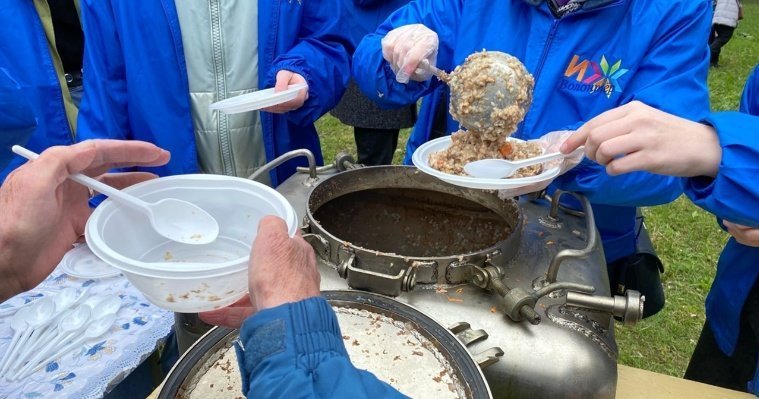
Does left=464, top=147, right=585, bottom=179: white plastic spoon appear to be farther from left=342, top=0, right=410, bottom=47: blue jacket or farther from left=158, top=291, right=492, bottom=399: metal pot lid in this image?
left=342, top=0, right=410, bottom=47: blue jacket

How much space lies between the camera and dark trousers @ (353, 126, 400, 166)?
11.3ft

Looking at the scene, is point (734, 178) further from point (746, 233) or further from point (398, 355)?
point (398, 355)

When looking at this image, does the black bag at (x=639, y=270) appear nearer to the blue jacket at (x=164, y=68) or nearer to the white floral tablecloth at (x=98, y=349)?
the blue jacket at (x=164, y=68)

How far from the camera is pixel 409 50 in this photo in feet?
5.23

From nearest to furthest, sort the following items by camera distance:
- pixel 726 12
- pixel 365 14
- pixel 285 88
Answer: pixel 285 88
pixel 365 14
pixel 726 12

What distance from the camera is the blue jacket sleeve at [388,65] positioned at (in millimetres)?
1793

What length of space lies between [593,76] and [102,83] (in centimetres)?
165

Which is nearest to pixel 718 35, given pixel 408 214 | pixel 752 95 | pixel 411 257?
pixel 752 95

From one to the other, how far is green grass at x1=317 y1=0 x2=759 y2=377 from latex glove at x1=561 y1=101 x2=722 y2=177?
1.99 m

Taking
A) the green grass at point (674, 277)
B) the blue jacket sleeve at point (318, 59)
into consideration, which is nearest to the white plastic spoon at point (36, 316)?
the blue jacket sleeve at point (318, 59)

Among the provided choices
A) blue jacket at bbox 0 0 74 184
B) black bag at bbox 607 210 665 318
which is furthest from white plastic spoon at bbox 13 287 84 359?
black bag at bbox 607 210 665 318

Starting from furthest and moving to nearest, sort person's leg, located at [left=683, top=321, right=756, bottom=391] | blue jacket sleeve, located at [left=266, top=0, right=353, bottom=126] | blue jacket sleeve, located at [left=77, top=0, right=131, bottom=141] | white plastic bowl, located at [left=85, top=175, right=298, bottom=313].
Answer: blue jacket sleeve, located at [left=266, top=0, right=353, bottom=126] < blue jacket sleeve, located at [left=77, top=0, right=131, bottom=141] < person's leg, located at [left=683, top=321, right=756, bottom=391] < white plastic bowl, located at [left=85, top=175, right=298, bottom=313]

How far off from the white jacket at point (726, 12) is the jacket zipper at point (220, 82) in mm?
8047

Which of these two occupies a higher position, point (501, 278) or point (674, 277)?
point (501, 278)
